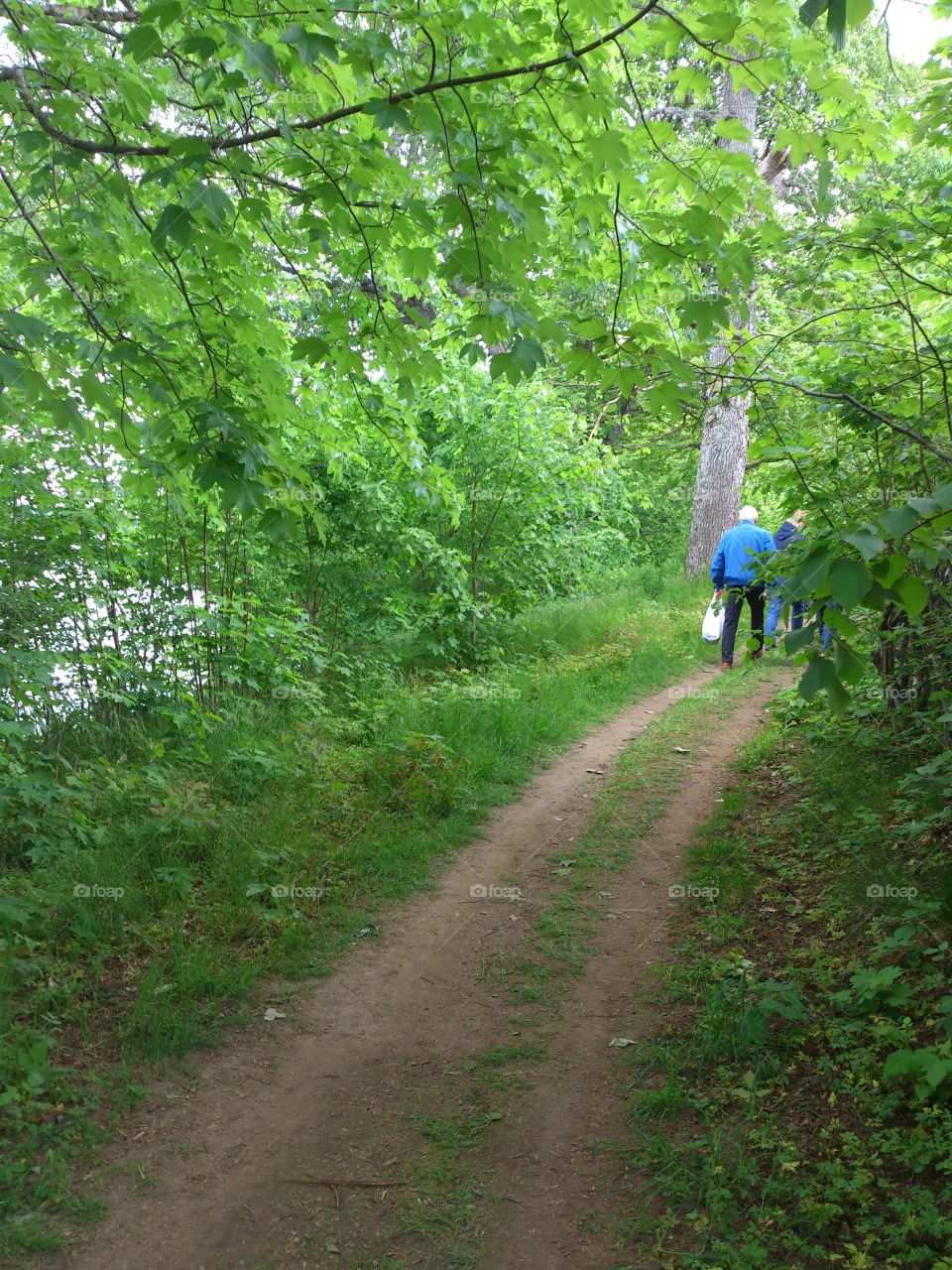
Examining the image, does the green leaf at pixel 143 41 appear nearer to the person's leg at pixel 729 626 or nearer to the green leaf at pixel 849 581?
the green leaf at pixel 849 581

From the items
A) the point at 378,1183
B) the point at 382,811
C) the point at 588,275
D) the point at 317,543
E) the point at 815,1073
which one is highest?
the point at 588,275

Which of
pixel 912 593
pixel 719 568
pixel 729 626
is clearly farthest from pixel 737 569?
pixel 912 593

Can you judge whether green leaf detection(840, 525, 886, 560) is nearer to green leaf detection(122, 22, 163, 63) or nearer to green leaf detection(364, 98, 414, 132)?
green leaf detection(364, 98, 414, 132)

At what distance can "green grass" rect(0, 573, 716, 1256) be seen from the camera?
11.8 feet

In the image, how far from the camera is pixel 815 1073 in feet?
11.5

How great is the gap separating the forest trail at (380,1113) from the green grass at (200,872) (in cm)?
22

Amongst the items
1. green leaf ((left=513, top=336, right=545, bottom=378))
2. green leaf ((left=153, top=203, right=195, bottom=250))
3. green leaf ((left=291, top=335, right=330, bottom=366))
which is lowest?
green leaf ((left=513, top=336, right=545, bottom=378))

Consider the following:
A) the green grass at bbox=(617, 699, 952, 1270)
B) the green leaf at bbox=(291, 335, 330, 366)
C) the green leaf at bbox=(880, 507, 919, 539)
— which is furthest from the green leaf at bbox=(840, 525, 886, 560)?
the green leaf at bbox=(291, 335, 330, 366)

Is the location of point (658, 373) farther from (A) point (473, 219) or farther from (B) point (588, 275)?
(B) point (588, 275)

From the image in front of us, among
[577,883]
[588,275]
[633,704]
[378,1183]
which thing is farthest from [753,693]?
[378,1183]

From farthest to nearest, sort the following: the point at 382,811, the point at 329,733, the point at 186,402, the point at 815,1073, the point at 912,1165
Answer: the point at 329,733 < the point at 382,811 < the point at 186,402 < the point at 815,1073 < the point at 912,1165

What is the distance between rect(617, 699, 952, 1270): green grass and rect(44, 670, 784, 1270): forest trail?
237 mm

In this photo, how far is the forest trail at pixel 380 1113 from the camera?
299cm

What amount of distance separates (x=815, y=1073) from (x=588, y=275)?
4.53 metres
